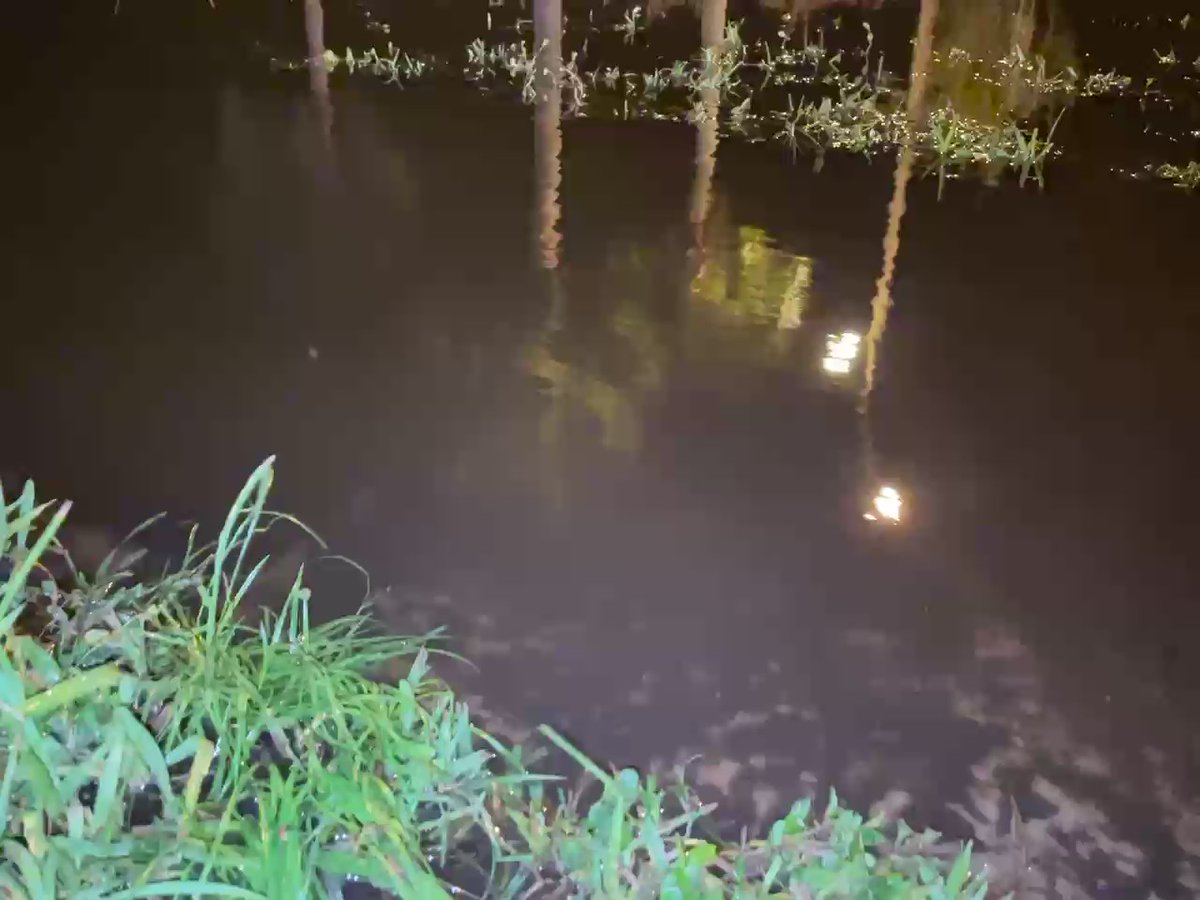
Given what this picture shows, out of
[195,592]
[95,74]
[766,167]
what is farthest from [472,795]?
[95,74]

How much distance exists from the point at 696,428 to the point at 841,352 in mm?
395

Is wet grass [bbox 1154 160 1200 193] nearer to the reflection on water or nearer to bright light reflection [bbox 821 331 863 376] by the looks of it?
the reflection on water

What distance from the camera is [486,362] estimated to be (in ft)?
6.06

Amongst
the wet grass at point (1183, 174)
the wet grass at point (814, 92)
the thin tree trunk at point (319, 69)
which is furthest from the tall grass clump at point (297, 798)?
the wet grass at point (1183, 174)

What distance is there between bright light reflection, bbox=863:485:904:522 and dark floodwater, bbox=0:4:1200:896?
0.02 m

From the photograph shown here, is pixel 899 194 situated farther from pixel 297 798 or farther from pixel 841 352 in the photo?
pixel 297 798

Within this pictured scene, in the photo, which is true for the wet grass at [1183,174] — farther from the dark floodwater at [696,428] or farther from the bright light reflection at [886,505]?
the bright light reflection at [886,505]

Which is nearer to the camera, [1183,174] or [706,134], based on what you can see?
[1183,174]

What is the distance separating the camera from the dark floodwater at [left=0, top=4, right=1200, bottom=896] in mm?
1213

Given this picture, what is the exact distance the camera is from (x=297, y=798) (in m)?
0.99

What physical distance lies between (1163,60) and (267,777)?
13.8 feet

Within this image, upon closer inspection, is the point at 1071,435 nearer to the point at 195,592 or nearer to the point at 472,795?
the point at 472,795

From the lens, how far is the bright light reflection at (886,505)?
1.52 meters

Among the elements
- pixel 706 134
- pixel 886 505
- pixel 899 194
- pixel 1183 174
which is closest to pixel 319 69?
pixel 706 134
